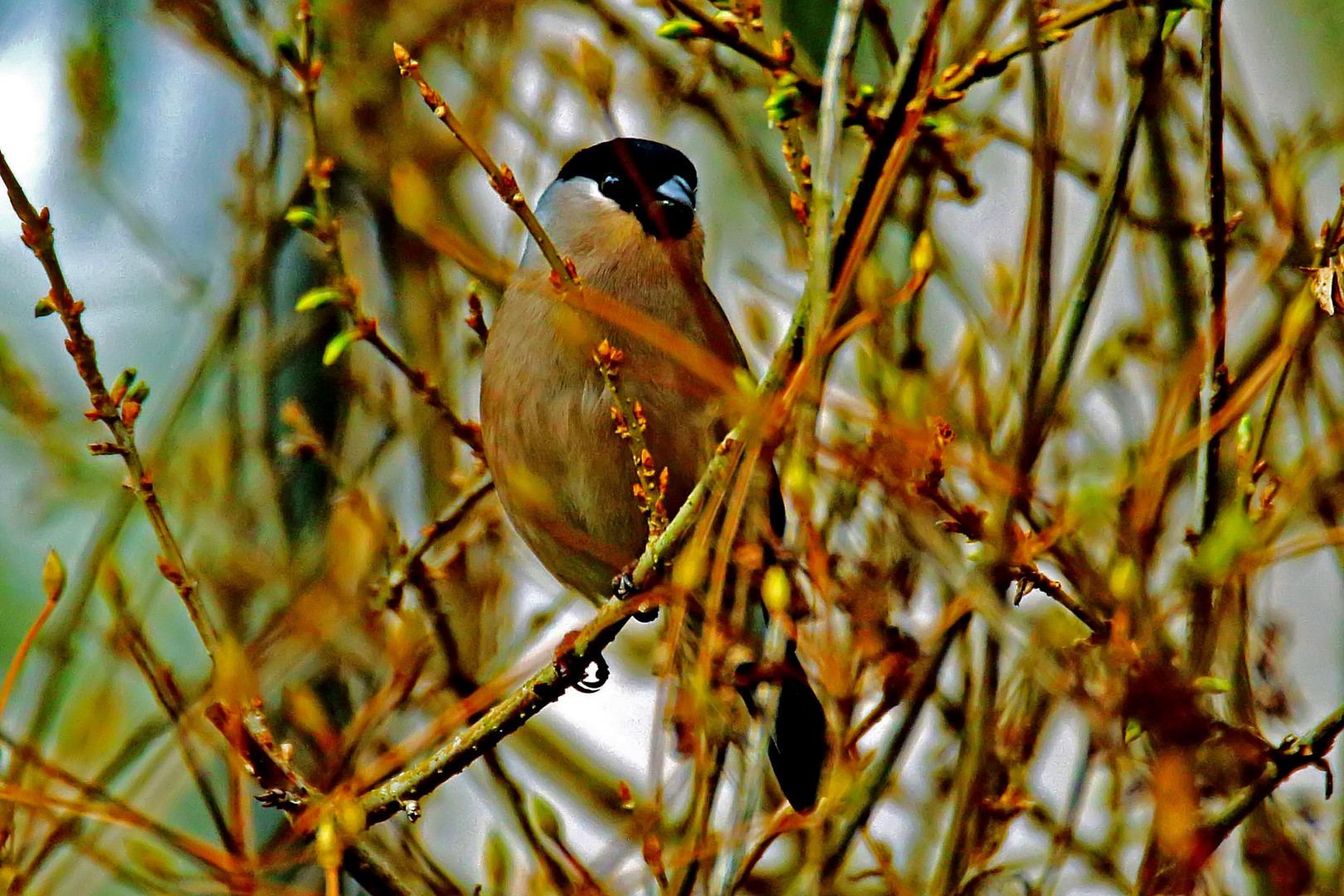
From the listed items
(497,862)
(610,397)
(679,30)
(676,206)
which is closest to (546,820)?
(497,862)

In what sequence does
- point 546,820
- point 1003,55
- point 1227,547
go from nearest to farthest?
point 1227,547, point 1003,55, point 546,820

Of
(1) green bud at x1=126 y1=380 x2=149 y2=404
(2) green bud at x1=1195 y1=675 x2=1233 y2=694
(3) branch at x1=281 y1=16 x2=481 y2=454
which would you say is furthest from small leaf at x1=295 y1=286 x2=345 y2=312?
(2) green bud at x1=1195 y1=675 x2=1233 y2=694

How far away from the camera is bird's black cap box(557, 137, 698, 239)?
107 inches

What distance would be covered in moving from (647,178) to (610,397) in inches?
18.8

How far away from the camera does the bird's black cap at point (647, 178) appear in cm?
271

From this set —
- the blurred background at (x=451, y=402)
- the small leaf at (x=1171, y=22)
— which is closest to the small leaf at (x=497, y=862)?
the blurred background at (x=451, y=402)

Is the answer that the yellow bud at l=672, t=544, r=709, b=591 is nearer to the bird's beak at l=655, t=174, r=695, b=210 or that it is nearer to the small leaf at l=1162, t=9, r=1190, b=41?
the small leaf at l=1162, t=9, r=1190, b=41

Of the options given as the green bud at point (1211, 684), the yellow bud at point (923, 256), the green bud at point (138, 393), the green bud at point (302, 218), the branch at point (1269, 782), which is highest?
the green bud at point (302, 218)

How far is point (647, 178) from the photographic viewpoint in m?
2.86

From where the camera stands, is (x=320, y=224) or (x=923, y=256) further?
(x=320, y=224)

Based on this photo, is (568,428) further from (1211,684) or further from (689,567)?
(1211,684)

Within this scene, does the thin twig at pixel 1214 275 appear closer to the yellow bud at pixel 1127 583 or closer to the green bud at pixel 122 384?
the yellow bud at pixel 1127 583

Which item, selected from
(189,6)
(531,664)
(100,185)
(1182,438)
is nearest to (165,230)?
(100,185)

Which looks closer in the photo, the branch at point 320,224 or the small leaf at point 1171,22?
the small leaf at point 1171,22
